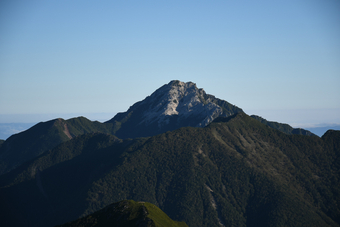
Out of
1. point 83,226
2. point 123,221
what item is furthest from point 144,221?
point 83,226

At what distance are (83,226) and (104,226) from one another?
11.1 m

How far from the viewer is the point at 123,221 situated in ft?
651

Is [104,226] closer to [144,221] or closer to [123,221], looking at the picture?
[123,221]

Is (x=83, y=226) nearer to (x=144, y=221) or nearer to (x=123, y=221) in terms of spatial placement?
(x=123, y=221)

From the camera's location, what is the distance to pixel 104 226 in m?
200

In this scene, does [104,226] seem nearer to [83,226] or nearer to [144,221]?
[83,226]

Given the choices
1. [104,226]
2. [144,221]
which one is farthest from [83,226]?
[144,221]

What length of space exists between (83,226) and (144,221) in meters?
33.5

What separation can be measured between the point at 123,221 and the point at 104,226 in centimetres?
1081

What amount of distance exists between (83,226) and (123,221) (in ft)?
70.6

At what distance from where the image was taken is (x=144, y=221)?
19362cm

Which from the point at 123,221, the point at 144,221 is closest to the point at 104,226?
the point at 123,221

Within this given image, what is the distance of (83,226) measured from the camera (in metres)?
199
